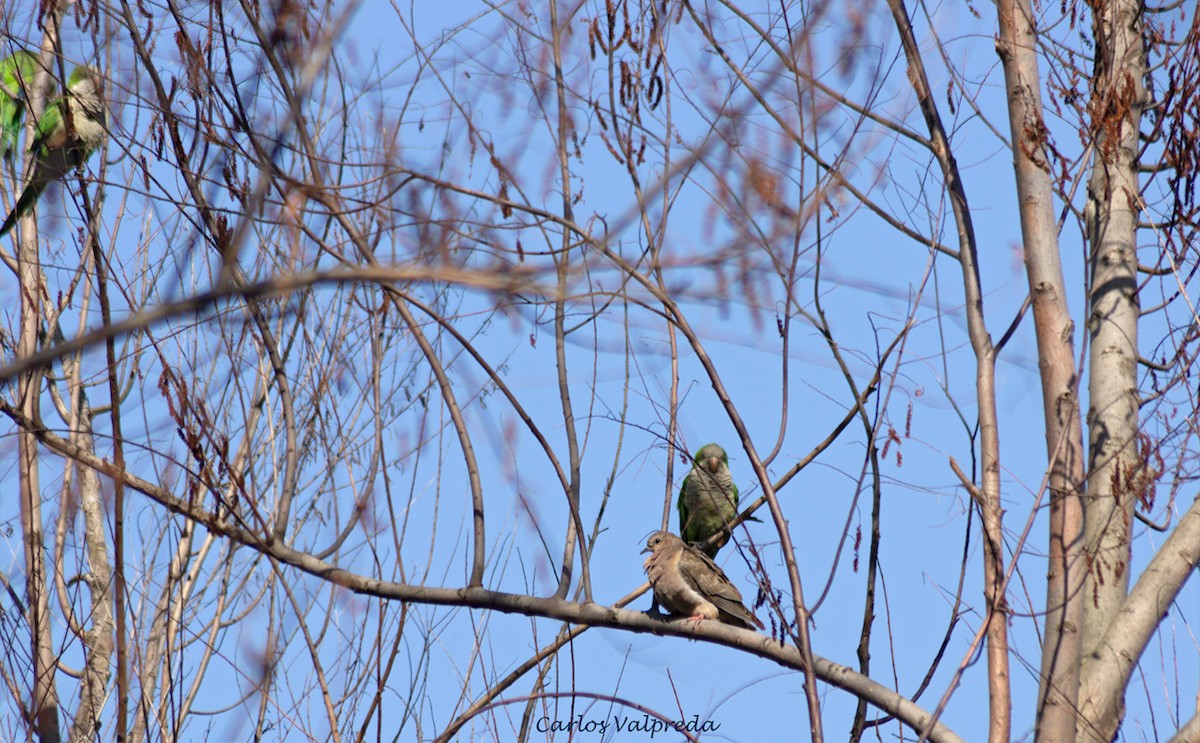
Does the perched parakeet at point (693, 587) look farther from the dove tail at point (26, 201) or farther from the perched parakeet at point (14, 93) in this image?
the perched parakeet at point (14, 93)

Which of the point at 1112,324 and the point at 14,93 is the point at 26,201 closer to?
the point at 14,93

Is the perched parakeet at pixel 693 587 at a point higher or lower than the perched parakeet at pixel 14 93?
lower

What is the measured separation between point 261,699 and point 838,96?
3180 mm

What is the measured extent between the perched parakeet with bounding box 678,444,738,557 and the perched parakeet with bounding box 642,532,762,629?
8.03 ft

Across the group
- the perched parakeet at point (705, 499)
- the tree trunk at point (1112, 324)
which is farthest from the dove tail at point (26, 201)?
the perched parakeet at point (705, 499)

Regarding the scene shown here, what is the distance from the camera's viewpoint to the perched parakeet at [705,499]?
8.44m

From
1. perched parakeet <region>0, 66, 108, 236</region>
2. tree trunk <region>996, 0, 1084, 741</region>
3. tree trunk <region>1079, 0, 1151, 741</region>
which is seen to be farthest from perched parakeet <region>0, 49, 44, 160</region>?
tree trunk <region>1079, 0, 1151, 741</region>

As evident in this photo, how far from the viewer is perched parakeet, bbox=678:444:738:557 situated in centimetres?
844

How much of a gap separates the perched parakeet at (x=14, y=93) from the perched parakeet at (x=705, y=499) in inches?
188

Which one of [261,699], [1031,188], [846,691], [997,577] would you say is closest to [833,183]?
[1031,188]

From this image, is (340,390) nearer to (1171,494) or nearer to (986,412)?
(986,412)

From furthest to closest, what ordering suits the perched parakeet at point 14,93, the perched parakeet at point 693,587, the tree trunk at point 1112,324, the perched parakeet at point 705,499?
the perched parakeet at point 705,499 → the perched parakeet at point 693,587 → the perched parakeet at point 14,93 → the tree trunk at point 1112,324

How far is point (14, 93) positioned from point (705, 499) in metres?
5.07

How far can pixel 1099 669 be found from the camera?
3506mm
